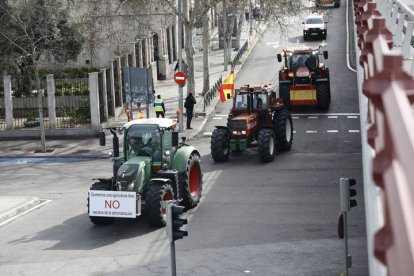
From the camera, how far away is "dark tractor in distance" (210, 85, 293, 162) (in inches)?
1158

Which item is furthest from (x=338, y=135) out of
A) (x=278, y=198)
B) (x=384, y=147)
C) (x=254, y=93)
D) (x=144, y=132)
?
(x=384, y=147)

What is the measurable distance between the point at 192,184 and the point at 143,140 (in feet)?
7.70

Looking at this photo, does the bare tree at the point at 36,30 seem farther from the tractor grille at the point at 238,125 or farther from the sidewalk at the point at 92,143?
the tractor grille at the point at 238,125

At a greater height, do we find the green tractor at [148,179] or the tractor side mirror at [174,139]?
the tractor side mirror at [174,139]

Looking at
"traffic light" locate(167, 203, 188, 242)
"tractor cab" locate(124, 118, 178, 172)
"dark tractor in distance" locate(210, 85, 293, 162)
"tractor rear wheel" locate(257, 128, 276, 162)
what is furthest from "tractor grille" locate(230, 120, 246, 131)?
"traffic light" locate(167, 203, 188, 242)

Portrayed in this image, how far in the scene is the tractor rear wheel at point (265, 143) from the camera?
29.1 metres

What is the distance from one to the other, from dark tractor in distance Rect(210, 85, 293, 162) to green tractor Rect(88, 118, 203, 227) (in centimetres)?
573

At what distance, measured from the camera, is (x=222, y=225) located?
2164 centimetres


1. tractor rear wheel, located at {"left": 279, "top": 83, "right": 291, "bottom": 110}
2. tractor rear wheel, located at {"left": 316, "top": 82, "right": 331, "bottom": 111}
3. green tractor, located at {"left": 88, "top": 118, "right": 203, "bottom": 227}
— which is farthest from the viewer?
tractor rear wheel, located at {"left": 279, "top": 83, "right": 291, "bottom": 110}

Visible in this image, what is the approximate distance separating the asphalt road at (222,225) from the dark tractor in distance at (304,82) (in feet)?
16.8

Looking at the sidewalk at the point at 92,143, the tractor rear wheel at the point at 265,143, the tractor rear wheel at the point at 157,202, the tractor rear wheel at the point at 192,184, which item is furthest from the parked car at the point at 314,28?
the tractor rear wheel at the point at 157,202

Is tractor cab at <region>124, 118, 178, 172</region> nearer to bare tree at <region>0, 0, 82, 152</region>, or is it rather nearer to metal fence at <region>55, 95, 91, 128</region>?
bare tree at <region>0, 0, 82, 152</region>

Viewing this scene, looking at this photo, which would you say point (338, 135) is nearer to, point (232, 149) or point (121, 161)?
point (232, 149)

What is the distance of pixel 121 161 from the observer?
22578 mm
